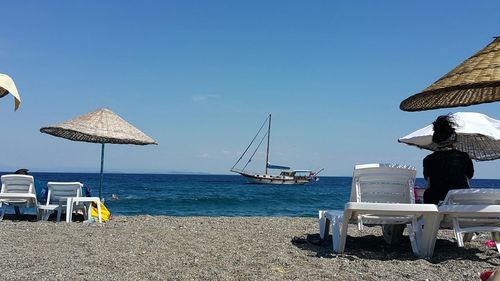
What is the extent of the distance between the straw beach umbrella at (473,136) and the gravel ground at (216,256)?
153 centimetres

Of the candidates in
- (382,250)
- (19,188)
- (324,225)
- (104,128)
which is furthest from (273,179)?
(382,250)

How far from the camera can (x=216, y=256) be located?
17.7ft

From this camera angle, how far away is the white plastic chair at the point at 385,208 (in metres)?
5.03

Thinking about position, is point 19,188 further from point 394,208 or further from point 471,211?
point 471,211

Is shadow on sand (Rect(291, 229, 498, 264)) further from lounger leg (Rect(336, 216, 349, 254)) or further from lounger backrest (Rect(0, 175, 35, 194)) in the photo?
lounger backrest (Rect(0, 175, 35, 194))

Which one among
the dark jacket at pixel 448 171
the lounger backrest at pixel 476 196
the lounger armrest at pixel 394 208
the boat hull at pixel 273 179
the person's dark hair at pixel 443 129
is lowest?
the boat hull at pixel 273 179

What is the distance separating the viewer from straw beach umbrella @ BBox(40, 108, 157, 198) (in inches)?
394

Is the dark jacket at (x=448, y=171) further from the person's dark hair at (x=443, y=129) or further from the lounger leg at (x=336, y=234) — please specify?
the lounger leg at (x=336, y=234)

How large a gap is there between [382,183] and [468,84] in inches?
94.1

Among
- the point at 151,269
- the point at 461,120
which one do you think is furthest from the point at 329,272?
the point at 461,120

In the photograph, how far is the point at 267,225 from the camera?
8.71 m

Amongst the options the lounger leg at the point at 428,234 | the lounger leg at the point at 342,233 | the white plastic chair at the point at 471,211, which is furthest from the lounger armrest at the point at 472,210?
the lounger leg at the point at 342,233

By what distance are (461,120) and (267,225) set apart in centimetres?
362

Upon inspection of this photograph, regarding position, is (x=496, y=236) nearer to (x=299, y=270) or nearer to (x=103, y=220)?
(x=299, y=270)
